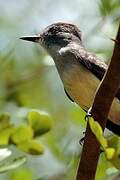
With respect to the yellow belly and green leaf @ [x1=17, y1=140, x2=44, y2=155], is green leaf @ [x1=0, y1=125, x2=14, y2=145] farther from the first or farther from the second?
the yellow belly

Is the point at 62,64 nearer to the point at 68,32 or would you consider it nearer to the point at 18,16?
the point at 68,32

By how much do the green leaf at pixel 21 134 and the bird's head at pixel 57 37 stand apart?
5.75 ft

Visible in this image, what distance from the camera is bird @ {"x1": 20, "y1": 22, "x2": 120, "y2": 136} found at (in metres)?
3.28

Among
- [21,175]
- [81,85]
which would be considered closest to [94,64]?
[81,85]

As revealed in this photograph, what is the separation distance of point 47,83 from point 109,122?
3.42 feet

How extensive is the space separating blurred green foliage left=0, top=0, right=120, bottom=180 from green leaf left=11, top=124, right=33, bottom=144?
2 centimetres

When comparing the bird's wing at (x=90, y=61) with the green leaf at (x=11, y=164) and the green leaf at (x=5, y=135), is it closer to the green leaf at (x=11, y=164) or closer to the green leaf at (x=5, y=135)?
the green leaf at (x=5, y=135)

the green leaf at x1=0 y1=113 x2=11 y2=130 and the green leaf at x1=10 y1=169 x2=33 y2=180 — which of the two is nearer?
the green leaf at x1=0 y1=113 x2=11 y2=130

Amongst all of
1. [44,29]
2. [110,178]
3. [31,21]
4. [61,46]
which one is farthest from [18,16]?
[110,178]

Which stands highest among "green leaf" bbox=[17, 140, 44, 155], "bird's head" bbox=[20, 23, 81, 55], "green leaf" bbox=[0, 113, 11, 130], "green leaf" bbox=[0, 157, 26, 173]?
"bird's head" bbox=[20, 23, 81, 55]

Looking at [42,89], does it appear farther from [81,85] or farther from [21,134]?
[21,134]

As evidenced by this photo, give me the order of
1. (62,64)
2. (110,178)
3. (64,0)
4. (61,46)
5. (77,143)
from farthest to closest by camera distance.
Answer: (64,0) → (61,46) → (62,64) → (77,143) → (110,178)

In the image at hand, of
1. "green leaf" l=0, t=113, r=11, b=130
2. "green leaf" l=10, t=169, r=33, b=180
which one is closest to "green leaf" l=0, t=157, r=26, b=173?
"green leaf" l=0, t=113, r=11, b=130

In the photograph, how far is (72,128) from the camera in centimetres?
349
